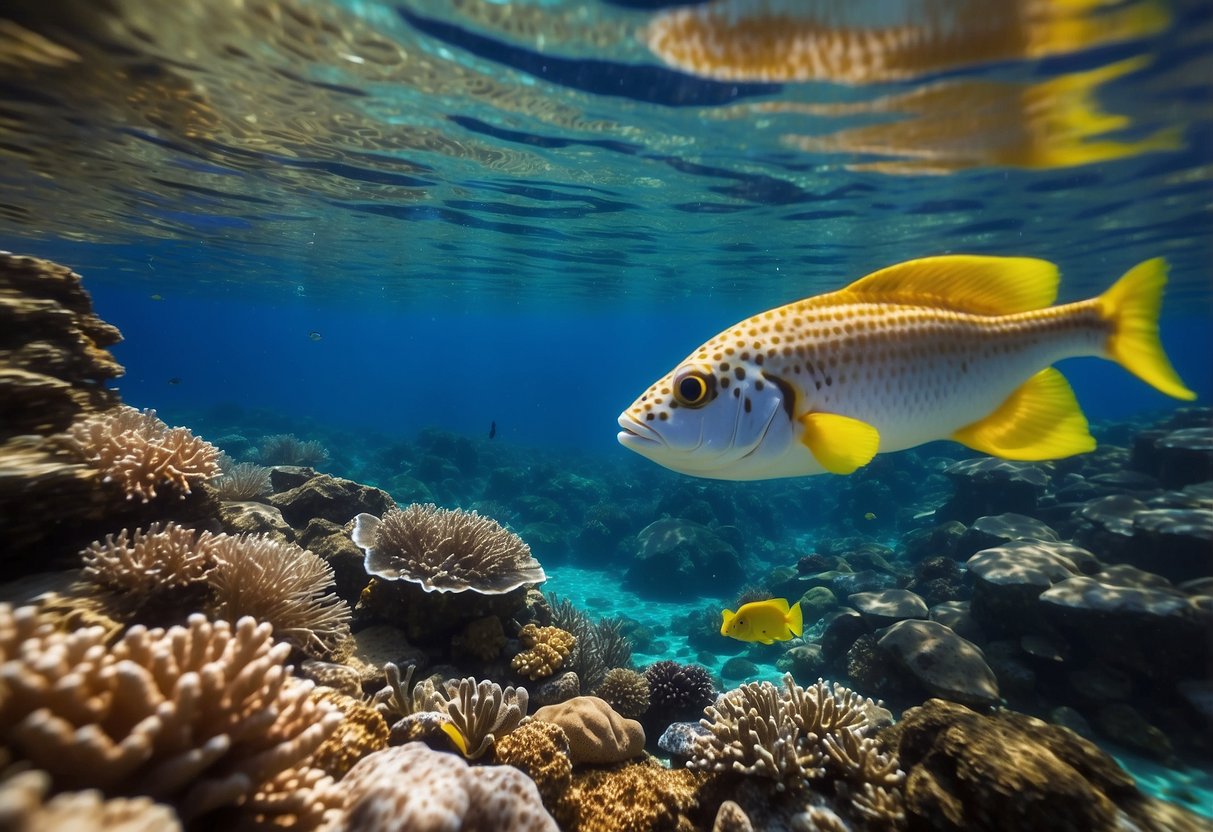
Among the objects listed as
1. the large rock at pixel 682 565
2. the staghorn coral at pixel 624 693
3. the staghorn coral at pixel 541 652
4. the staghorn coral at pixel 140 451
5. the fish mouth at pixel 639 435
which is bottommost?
the large rock at pixel 682 565

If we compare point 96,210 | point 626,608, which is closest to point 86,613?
point 626,608

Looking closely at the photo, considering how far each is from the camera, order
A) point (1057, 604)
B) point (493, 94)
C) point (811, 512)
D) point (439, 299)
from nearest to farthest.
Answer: point (1057, 604), point (493, 94), point (811, 512), point (439, 299)

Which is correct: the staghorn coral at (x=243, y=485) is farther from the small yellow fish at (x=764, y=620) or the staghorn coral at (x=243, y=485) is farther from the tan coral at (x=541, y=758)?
the small yellow fish at (x=764, y=620)

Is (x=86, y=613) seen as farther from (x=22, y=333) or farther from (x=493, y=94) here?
(x=493, y=94)

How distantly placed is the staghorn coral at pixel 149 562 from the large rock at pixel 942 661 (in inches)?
320

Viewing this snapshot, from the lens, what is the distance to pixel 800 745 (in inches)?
130

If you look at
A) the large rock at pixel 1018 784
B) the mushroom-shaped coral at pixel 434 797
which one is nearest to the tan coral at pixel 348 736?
the mushroom-shaped coral at pixel 434 797

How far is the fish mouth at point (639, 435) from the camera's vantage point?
2.33 m

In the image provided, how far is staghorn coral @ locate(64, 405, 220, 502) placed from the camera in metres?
3.95

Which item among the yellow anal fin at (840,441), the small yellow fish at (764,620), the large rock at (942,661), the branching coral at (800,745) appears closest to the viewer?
the yellow anal fin at (840,441)

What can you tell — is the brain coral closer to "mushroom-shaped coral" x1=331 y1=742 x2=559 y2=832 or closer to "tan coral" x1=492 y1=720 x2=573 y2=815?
"tan coral" x1=492 y1=720 x2=573 y2=815

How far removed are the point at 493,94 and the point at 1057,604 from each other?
520 inches

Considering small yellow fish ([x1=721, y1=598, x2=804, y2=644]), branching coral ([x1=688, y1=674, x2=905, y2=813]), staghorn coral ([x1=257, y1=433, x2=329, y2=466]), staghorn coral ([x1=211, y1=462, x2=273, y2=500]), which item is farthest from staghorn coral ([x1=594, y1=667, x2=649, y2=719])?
staghorn coral ([x1=257, y1=433, x2=329, y2=466])

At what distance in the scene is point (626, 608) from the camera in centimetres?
1591
